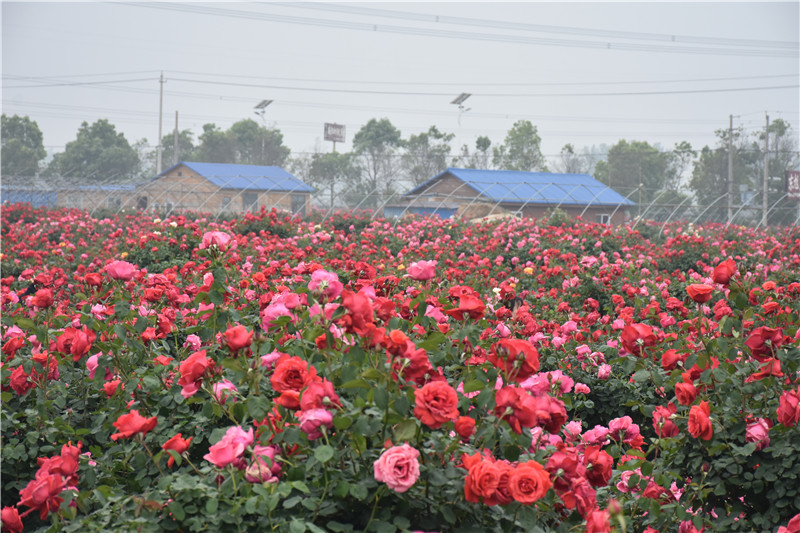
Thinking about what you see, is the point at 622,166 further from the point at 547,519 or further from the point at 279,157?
the point at 547,519

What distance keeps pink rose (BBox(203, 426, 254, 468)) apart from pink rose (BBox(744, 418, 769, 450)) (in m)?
1.68

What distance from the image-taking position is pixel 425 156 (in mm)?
55875

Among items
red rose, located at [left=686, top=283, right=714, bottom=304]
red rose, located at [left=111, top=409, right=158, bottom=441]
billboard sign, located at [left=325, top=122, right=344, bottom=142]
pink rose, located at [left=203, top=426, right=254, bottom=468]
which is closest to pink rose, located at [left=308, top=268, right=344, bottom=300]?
pink rose, located at [left=203, top=426, right=254, bottom=468]

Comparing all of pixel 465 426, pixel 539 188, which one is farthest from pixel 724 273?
pixel 539 188

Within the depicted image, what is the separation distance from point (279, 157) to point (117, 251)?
176ft

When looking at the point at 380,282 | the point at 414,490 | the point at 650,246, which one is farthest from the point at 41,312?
the point at 650,246

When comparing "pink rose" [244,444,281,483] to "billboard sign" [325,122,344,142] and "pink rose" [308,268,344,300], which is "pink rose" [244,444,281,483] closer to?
"pink rose" [308,268,344,300]

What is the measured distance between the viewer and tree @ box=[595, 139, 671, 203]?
5225cm

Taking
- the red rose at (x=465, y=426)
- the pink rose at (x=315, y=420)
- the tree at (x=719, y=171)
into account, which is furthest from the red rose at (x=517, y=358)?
the tree at (x=719, y=171)

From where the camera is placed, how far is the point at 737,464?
94.9 inches

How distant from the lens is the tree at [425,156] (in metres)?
55.2

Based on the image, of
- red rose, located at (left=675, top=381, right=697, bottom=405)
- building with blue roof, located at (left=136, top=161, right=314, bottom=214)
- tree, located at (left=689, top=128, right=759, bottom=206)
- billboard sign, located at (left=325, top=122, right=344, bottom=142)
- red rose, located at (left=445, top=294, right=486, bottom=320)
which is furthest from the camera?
billboard sign, located at (left=325, top=122, right=344, bottom=142)

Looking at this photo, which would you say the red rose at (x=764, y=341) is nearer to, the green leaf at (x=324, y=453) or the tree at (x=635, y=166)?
the green leaf at (x=324, y=453)

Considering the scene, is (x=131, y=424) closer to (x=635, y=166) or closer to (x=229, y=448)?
(x=229, y=448)
